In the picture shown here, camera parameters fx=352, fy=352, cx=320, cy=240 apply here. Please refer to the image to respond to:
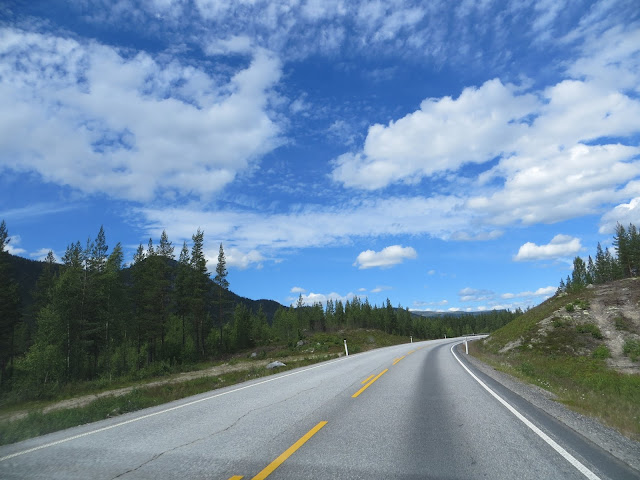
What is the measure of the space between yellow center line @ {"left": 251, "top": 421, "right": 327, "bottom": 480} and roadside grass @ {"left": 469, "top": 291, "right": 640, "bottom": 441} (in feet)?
18.6

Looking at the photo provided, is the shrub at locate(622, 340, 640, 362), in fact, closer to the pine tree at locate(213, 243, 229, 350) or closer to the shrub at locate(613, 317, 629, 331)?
the shrub at locate(613, 317, 629, 331)

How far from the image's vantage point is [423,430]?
6.40 meters

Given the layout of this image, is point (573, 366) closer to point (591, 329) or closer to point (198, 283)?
point (591, 329)

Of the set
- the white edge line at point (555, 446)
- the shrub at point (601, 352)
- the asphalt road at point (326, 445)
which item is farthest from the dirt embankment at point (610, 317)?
the asphalt road at point (326, 445)

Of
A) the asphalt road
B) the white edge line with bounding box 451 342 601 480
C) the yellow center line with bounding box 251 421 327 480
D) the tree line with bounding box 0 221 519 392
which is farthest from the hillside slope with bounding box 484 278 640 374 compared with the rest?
the tree line with bounding box 0 221 519 392

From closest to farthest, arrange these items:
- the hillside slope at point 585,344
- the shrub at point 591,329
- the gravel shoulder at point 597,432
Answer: the gravel shoulder at point 597,432, the hillside slope at point 585,344, the shrub at point 591,329

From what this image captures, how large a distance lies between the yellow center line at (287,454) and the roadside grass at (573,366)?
5668 mm

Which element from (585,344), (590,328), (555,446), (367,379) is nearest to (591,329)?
(590,328)

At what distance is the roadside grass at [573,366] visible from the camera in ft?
32.3

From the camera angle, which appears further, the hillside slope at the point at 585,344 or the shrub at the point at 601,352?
the shrub at the point at 601,352

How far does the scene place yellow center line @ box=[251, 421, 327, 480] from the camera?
14.1ft

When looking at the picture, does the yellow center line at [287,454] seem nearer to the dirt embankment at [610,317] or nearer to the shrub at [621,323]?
the dirt embankment at [610,317]

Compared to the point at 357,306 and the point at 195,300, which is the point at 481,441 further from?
the point at 357,306

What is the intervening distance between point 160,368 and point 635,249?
3983 inches
